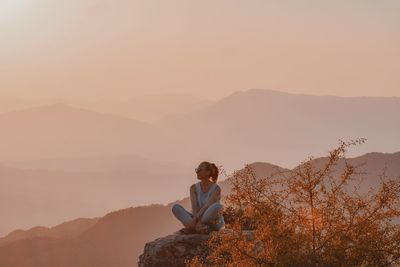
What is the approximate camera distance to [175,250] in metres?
15.1

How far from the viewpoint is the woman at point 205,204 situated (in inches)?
582

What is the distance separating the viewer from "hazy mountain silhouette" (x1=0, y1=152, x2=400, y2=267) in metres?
97.2

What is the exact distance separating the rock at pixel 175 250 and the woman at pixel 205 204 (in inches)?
8.2

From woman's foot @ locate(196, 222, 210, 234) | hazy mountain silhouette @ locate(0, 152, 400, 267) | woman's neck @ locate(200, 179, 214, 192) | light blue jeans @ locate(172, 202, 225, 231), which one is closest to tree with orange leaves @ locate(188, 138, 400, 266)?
light blue jeans @ locate(172, 202, 225, 231)

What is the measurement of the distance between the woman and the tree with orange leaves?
19.1ft

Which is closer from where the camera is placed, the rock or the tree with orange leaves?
the tree with orange leaves

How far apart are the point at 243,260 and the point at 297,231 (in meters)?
0.71

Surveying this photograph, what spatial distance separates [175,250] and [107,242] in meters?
90.4

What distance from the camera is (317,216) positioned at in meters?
8.59

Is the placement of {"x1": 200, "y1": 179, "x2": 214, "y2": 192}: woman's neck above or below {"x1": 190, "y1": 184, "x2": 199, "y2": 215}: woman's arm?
above

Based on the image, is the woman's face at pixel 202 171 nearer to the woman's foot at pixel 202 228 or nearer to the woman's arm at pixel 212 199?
the woman's arm at pixel 212 199

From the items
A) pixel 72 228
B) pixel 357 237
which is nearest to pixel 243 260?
pixel 357 237

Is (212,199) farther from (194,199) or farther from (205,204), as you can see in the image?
(194,199)

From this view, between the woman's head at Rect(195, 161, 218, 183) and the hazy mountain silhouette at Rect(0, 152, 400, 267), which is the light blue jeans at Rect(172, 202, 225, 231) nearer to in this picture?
the woman's head at Rect(195, 161, 218, 183)
